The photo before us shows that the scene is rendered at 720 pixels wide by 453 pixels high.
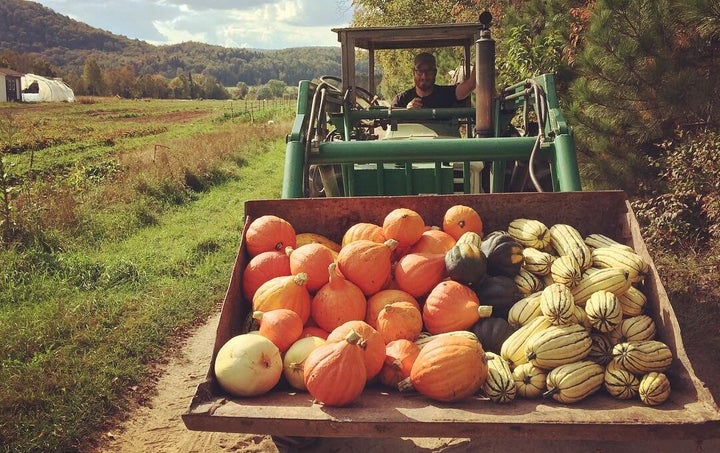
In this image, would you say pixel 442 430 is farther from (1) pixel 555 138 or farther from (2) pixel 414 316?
(1) pixel 555 138

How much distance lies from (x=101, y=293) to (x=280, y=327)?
4069 mm

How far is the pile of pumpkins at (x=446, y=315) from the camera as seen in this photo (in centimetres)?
253

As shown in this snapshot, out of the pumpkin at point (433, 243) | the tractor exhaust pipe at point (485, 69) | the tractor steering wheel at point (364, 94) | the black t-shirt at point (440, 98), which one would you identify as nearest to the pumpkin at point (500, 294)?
the pumpkin at point (433, 243)

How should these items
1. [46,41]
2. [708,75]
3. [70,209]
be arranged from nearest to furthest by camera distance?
[708,75], [70,209], [46,41]

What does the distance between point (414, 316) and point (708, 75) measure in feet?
15.3

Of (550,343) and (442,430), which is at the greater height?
(550,343)

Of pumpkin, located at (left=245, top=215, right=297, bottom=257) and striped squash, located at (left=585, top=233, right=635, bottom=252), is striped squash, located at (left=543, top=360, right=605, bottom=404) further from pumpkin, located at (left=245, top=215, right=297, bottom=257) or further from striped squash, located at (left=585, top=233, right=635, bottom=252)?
pumpkin, located at (left=245, top=215, right=297, bottom=257)

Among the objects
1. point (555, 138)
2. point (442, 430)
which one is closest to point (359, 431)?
point (442, 430)

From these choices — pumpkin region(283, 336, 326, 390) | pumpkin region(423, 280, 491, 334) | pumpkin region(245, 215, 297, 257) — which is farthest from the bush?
pumpkin region(283, 336, 326, 390)

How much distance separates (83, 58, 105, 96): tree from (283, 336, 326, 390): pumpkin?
110m

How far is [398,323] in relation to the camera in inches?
115

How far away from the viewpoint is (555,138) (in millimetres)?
4539

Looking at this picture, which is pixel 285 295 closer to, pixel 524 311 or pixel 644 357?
pixel 524 311

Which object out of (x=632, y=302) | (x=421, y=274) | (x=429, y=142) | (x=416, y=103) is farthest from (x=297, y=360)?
(x=416, y=103)
